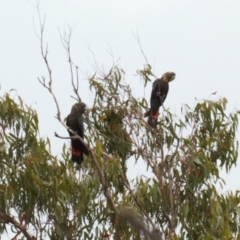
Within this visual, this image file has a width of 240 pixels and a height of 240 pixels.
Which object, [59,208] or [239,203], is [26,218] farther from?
[239,203]

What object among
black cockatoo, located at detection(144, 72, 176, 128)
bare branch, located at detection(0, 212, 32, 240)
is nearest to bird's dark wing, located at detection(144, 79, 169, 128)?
black cockatoo, located at detection(144, 72, 176, 128)

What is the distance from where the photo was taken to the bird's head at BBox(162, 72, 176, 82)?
308 inches

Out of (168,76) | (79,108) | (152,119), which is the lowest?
(79,108)

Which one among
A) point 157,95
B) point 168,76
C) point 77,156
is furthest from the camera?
point 168,76

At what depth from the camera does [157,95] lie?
7414mm

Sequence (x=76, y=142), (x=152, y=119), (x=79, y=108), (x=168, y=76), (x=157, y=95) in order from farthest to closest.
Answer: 1. (x=168, y=76)
2. (x=157, y=95)
3. (x=152, y=119)
4. (x=79, y=108)
5. (x=76, y=142)

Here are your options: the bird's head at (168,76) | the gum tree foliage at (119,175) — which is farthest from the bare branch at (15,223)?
the bird's head at (168,76)

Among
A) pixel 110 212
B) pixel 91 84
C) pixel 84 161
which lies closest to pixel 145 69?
pixel 91 84

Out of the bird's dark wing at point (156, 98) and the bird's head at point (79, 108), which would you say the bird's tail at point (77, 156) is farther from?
the bird's dark wing at point (156, 98)

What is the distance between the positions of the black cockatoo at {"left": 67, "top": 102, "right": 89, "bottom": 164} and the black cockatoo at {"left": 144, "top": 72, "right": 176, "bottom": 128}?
2.99ft

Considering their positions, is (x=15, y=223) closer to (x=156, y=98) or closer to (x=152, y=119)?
(x=152, y=119)

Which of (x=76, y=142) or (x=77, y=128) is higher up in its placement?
(x=77, y=128)

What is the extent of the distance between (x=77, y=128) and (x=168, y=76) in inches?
77.7

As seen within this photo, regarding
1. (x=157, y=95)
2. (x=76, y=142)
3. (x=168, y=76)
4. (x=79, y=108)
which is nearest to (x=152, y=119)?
(x=157, y=95)
